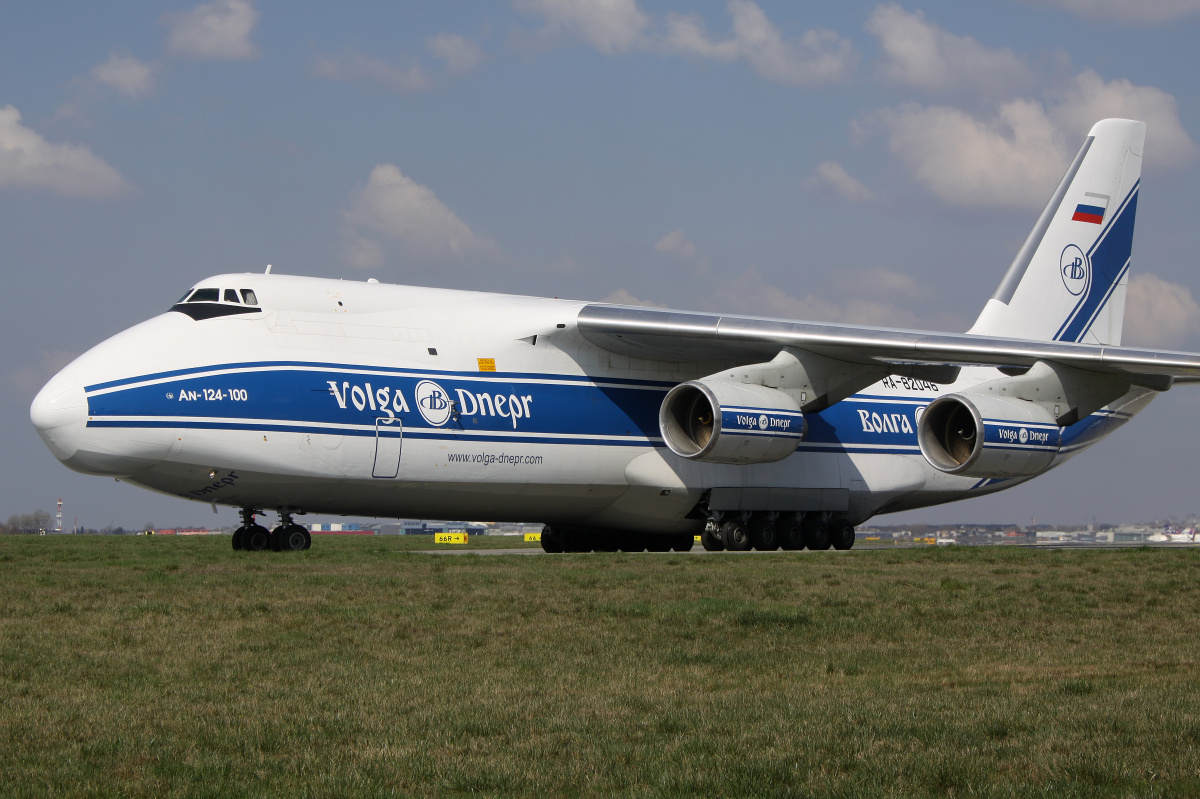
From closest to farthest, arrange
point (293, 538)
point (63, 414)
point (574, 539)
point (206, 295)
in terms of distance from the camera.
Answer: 1. point (63, 414)
2. point (206, 295)
3. point (293, 538)
4. point (574, 539)

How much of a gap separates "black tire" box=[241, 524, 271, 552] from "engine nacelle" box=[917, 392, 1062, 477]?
9389 millimetres

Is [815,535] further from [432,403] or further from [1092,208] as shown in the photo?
[1092,208]

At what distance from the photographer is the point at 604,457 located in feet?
59.4

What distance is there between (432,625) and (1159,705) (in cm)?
509

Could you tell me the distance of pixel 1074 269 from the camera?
77.3 ft

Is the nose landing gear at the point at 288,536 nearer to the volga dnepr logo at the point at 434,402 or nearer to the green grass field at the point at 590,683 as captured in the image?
the volga dnepr logo at the point at 434,402

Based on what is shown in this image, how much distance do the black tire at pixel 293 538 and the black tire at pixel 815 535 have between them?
326 inches

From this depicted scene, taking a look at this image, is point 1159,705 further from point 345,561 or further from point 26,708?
point 345,561

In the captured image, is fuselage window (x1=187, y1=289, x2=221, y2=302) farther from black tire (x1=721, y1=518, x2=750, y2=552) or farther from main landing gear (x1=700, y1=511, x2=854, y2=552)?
black tire (x1=721, y1=518, x2=750, y2=552)

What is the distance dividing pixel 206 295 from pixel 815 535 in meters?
10.4

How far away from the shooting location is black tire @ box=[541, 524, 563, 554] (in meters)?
20.7

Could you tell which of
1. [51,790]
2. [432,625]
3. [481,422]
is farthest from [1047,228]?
[51,790]

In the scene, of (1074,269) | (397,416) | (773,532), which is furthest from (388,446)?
(1074,269)

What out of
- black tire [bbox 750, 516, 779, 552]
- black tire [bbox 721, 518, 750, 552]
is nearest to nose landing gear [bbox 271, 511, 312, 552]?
black tire [bbox 721, 518, 750, 552]
